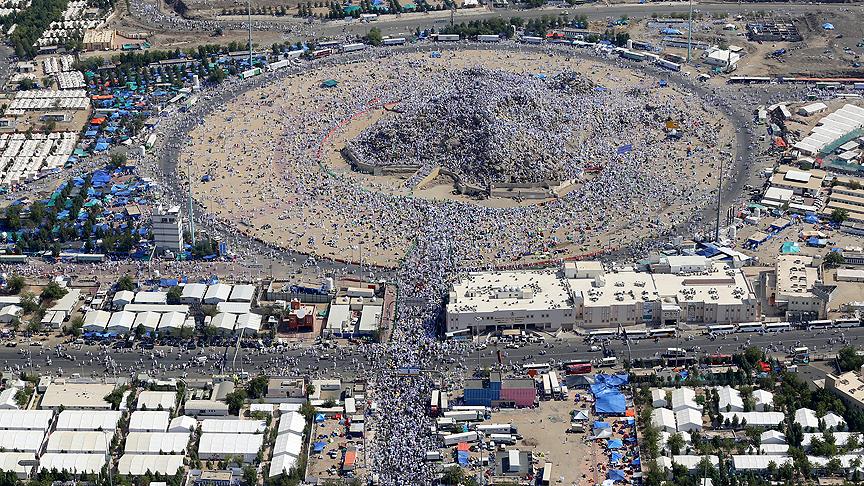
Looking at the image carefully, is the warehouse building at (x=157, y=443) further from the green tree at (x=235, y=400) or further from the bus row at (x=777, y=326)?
the bus row at (x=777, y=326)

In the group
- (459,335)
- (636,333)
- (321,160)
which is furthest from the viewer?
(321,160)

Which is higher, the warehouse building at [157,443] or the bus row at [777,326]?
the bus row at [777,326]

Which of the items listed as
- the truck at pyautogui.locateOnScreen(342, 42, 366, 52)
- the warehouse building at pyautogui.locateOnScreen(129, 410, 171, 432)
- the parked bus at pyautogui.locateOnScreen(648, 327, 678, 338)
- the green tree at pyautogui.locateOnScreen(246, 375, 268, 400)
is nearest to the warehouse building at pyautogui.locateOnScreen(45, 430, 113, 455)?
the warehouse building at pyautogui.locateOnScreen(129, 410, 171, 432)

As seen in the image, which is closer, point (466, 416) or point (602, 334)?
point (466, 416)

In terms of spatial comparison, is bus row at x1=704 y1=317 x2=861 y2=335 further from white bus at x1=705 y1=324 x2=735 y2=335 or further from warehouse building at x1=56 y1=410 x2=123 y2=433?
warehouse building at x1=56 y1=410 x2=123 y2=433

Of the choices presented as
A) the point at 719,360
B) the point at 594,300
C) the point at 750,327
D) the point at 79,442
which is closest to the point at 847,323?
the point at 750,327

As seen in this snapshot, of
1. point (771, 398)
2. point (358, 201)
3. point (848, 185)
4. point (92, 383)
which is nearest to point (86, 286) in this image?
point (92, 383)

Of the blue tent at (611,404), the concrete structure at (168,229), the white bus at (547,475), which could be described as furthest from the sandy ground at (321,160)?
the white bus at (547,475)

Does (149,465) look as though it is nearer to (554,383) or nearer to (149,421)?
(149,421)
